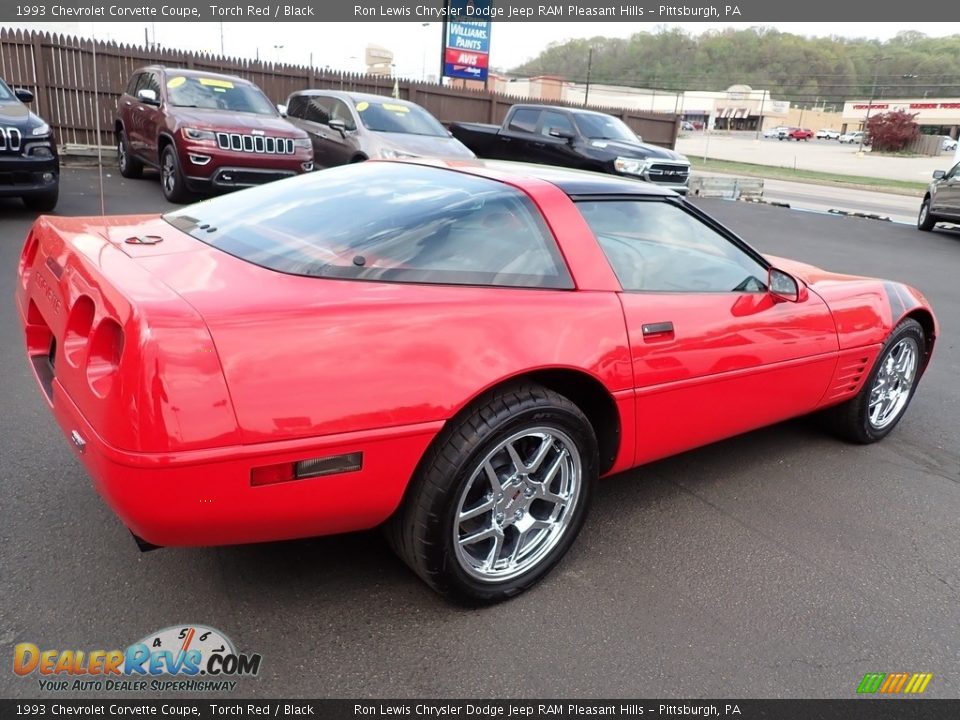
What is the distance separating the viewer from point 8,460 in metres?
3.06

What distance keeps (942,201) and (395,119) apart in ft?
33.3

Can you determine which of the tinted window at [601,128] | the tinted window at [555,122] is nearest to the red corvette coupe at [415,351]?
the tinted window at [601,128]

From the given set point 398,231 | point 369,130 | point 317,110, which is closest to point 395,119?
point 369,130

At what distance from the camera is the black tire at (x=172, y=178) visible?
345 inches

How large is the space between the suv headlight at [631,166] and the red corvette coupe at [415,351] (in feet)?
33.0

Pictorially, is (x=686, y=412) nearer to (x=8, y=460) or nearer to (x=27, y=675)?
(x=27, y=675)

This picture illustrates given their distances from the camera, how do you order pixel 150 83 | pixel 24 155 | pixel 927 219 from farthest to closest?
pixel 927 219 < pixel 150 83 < pixel 24 155

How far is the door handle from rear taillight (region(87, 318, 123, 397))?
1675mm

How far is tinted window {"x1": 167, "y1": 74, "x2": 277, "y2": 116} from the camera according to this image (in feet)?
30.6

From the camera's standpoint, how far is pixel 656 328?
2645 mm

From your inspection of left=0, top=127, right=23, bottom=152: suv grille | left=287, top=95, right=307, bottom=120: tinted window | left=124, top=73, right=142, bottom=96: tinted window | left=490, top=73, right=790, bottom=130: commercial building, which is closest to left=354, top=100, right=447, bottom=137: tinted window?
left=287, top=95, right=307, bottom=120: tinted window

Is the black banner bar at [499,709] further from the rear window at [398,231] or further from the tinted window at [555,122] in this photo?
the tinted window at [555,122]

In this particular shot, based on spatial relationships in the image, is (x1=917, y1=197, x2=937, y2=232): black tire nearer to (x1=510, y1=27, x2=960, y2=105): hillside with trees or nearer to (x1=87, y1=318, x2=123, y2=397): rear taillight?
(x1=87, y1=318, x2=123, y2=397): rear taillight

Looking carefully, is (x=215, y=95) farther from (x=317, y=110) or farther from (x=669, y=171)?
(x=669, y=171)
